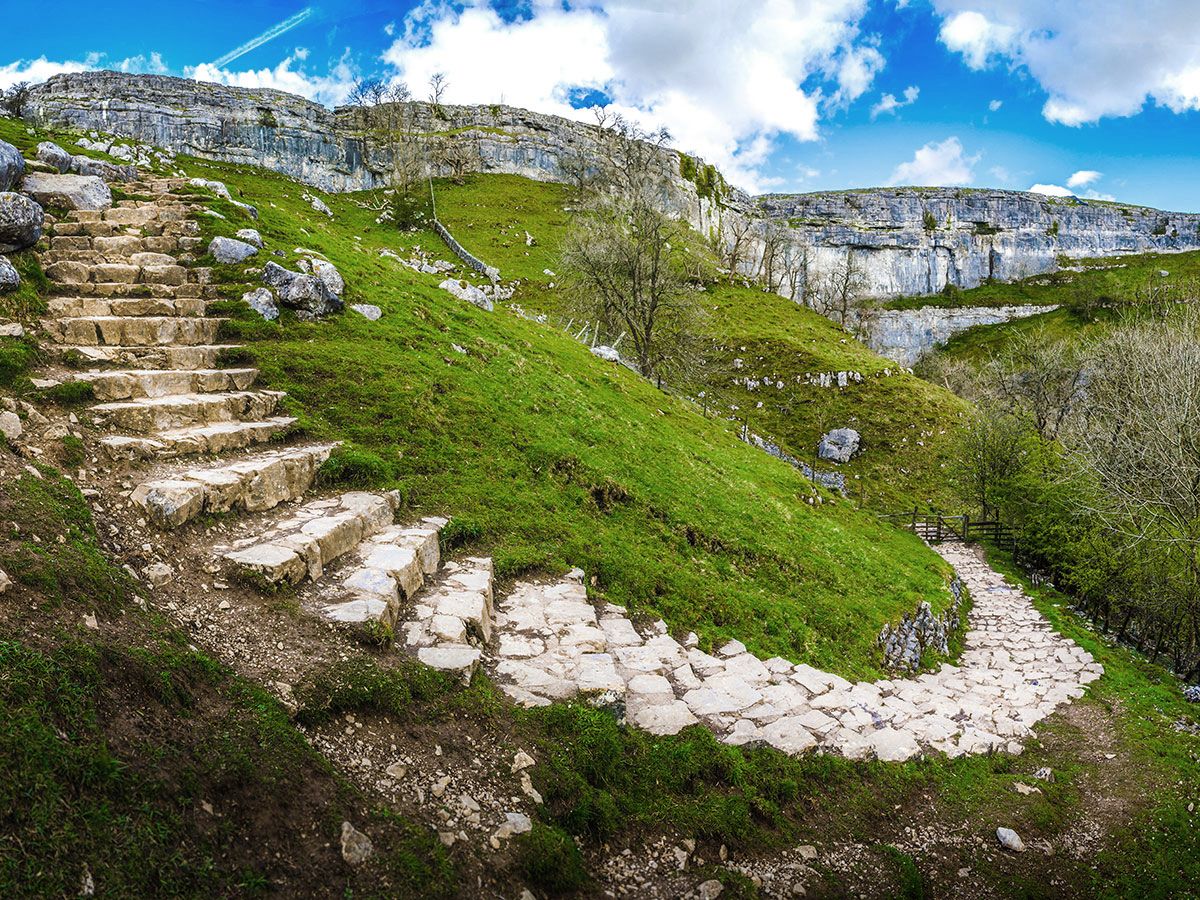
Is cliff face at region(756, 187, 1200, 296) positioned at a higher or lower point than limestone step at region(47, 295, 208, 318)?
higher

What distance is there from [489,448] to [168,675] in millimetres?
9480

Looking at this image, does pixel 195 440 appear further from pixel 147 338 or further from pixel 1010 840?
pixel 1010 840

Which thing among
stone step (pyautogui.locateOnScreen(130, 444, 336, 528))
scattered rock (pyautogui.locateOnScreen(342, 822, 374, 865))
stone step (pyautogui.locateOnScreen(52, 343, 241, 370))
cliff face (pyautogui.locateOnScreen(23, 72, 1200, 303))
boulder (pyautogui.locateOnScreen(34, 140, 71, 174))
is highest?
cliff face (pyautogui.locateOnScreen(23, 72, 1200, 303))

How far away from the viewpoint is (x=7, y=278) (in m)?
11.2

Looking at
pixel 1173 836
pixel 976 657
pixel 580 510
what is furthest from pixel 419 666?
pixel 976 657

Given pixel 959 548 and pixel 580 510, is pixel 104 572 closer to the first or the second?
pixel 580 510

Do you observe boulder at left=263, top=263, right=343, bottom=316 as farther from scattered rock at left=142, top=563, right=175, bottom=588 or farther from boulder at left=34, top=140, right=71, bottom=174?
scattered rock at left=142, top=563, right=175, bottom=588

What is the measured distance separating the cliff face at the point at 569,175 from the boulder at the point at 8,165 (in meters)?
58.8

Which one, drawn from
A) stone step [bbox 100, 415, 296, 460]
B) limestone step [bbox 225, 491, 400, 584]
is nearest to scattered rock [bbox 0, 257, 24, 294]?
stone step [bbox 100, 415, 296, 460]

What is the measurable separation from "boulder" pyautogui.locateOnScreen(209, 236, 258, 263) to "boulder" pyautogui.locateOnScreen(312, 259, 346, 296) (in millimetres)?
1687

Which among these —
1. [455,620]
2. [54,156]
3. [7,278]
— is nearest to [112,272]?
[7,278]

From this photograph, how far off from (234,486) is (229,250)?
37.5 ft

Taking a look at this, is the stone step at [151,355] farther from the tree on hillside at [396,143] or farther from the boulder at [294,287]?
the tree on hillside at [396,143]

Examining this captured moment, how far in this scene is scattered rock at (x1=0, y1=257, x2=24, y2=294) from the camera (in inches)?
438
